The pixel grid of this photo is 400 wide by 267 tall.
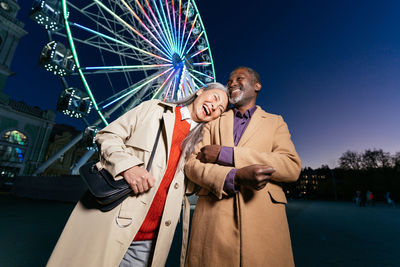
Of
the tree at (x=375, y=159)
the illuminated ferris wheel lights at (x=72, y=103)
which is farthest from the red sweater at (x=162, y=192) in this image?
the tree at (x=375, y=159)

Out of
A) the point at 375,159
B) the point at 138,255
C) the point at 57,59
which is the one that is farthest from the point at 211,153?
the point at 375,159

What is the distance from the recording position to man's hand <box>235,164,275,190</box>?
1071 millimetres

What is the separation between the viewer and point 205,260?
3.81 feet

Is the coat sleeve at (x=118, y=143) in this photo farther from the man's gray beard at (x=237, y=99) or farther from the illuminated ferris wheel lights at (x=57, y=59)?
the illuminated ferris wheel lights at (x=57, y=59)

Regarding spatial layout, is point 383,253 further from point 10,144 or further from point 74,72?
point 10,144

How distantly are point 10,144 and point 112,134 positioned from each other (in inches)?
1205

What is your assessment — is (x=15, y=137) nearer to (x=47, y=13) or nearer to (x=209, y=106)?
(x=47, y=13)

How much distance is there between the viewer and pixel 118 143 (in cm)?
133

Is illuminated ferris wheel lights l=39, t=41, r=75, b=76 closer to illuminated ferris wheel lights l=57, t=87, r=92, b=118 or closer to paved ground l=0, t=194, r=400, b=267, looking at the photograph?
illuminated ferris wheel lights l=57, t=87, r=92, b=118

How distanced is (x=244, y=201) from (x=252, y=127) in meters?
0.56

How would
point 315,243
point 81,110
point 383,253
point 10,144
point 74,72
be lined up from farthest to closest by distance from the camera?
point 10,144, point 81,110, point 74,72, point 315,243, point 383,253

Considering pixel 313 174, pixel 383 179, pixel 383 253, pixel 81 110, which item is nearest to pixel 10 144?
pixel 81 110

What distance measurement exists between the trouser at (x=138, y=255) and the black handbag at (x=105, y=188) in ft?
1.40

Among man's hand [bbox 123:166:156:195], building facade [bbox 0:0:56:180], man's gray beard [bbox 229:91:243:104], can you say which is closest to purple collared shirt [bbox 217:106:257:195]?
man's gray beard [bbox 229:91:243:104]
